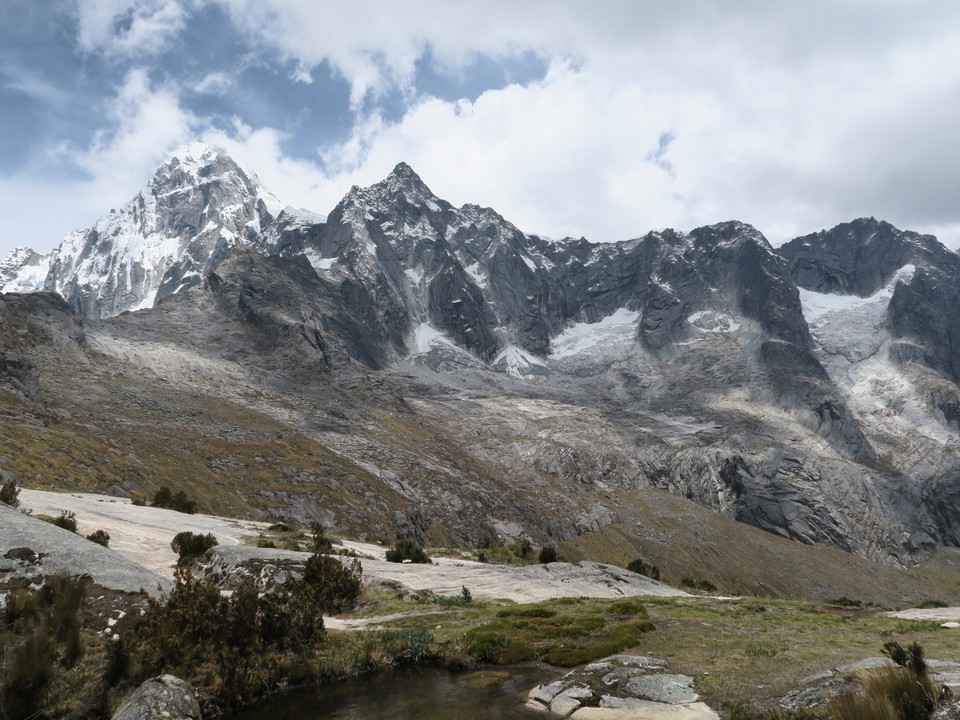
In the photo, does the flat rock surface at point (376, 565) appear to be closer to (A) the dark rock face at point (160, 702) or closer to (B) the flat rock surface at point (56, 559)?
(B) the flat rock surface at point (56, 559)

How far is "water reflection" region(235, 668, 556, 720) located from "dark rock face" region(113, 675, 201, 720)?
233cm

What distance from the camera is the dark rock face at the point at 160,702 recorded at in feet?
39.7

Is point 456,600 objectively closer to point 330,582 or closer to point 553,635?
point 330,582

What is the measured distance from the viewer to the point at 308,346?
182m

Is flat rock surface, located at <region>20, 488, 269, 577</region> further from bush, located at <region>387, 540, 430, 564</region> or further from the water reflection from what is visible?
the water reflection

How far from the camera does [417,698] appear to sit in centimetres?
1620

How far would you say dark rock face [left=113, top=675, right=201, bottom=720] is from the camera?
12.1m

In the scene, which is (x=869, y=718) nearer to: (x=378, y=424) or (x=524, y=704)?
(x=524, y=704)

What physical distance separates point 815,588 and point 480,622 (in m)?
139

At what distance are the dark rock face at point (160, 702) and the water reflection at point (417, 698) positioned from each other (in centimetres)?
233

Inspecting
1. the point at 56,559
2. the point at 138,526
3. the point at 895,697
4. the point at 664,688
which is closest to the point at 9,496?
the point at 138,526

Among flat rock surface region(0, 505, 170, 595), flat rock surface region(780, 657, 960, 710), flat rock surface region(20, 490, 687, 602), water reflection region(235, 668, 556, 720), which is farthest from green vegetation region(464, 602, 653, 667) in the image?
flat rock surface region(0, 505, 170, 595)

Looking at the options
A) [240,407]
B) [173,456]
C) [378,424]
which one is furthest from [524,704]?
[378,424]

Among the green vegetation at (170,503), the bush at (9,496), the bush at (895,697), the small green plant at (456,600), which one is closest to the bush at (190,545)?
the bush at (9,496)
